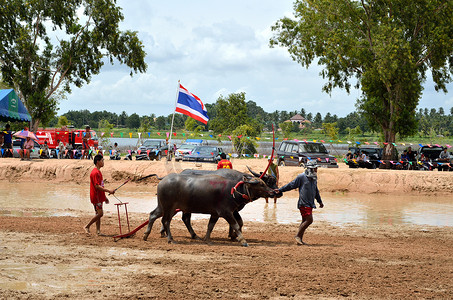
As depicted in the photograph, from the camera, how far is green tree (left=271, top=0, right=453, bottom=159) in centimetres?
3112

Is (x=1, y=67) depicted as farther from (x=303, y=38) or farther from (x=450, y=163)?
(x=450, y=163)

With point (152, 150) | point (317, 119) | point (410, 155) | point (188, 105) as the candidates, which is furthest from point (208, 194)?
point (317, 119)

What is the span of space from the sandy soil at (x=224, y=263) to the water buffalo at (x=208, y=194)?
2.40 ft

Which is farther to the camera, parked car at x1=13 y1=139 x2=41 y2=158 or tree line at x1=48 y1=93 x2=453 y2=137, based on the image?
tree line at x1=48 y1=93 x2=453 y2=137

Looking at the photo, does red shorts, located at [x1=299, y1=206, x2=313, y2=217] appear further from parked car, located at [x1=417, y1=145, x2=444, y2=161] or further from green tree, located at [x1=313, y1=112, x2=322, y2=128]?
green tree, located at [x1=313, y1=112, x2=322, y2=128]

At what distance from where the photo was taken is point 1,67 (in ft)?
124

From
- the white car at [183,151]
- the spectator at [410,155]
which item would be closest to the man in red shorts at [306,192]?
the spectator at [410,155]

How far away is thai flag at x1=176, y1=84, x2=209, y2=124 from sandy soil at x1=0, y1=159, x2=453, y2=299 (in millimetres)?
9307

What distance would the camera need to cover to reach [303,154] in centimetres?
3162

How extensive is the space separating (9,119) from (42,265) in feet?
62.3

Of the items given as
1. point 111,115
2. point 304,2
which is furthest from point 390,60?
point 111,115

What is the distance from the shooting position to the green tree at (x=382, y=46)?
102 feet

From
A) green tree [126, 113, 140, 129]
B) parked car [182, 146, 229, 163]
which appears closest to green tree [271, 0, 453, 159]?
parked car [182, 146, 229, 163]

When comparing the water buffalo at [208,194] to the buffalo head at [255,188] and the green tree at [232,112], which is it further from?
the green tree at [232,112]
